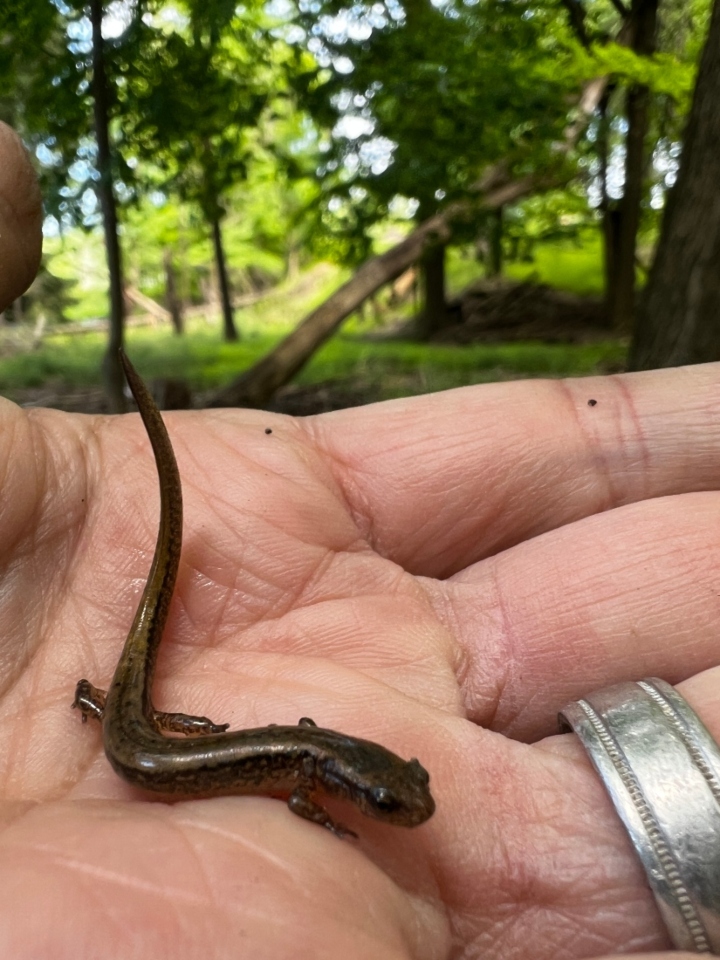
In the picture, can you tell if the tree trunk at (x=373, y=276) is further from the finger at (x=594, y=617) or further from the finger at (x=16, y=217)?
the finger at (x=16, y=217)

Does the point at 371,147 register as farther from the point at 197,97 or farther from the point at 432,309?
the point at 432,309

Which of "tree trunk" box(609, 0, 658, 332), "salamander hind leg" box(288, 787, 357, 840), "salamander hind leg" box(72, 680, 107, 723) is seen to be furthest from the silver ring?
"tree trunk" box(609, 0, 658, 332)

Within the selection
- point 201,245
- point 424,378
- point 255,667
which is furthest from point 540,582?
point 201,245

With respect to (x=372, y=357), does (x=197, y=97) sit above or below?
above

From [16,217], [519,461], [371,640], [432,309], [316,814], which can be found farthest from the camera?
[432,309]

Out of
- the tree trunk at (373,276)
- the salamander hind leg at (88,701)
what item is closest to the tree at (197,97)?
the tree trunk at (373,276)

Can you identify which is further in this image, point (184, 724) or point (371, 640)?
point (371, 640)

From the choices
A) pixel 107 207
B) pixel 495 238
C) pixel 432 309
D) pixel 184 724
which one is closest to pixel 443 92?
pixel 495 238

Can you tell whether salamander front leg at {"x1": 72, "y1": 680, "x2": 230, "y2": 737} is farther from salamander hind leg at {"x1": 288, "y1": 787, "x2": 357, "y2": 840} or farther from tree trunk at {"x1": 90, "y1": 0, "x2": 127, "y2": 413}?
tree trunk at {"x1": 90, "y1": 0, "x2": 127, "y2": 413}
